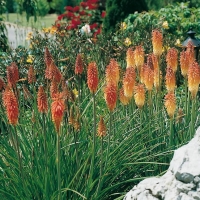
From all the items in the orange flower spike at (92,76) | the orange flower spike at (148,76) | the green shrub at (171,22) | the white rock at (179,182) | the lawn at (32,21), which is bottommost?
the lawn at (32,21)

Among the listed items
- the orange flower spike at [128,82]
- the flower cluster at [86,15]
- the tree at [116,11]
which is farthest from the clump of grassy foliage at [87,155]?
the flower cluster at [86,15]

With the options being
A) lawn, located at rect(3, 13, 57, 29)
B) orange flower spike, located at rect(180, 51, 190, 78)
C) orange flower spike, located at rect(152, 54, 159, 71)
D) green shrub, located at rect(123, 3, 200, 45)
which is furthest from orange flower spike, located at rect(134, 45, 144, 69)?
lawn, located at rect(3, 13, 57, 29)

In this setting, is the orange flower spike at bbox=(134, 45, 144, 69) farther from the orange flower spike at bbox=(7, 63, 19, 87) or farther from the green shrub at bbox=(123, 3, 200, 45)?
the green shrub at bbox=(123, 3, 200, 45)

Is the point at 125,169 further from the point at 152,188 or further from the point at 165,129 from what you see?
the point at 152,188

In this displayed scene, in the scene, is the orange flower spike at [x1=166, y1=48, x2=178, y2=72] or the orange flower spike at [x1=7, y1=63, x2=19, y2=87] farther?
the orange flower spike at [x1=166, y1=48, x2=178, y2=72]

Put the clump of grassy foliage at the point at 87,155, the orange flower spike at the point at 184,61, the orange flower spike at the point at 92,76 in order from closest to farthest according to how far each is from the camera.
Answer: the orange flower spike at the point at 92,76
the clump of grassy foliage at the point at 87,155
the orange flower spike at the point at 184,61

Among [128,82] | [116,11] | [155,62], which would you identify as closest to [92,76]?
[128,82]

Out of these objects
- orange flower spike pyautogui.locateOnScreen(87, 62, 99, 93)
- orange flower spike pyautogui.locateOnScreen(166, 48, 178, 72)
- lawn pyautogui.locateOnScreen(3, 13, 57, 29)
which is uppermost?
orange flower spike pyautogui.locateOnScreen(87, 62, 99, 93)

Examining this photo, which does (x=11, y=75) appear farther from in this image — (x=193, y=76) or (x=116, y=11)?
(x=116, y=11)

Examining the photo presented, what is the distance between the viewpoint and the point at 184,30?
8.77 meters

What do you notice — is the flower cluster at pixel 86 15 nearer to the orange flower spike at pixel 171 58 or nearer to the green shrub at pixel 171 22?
the green shrub at pixel 171 22

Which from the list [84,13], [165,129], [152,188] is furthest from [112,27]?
[152,188]

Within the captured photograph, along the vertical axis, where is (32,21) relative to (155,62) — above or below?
below

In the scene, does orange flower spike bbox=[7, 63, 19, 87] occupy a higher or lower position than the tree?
higher
